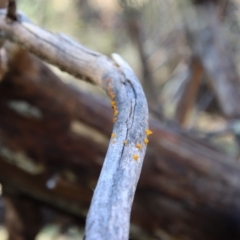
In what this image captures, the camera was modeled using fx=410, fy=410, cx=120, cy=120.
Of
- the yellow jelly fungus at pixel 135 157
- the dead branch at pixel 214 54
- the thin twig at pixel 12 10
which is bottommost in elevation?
the yellow jelly fungus at pixel 135 157

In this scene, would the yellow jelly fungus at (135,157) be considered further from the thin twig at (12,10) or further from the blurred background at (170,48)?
the blurred background at (170,48)

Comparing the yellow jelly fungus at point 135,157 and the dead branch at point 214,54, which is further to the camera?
the dead branch at point 214,54

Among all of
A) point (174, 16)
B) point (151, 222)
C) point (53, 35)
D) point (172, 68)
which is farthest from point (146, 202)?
point (172, 68)

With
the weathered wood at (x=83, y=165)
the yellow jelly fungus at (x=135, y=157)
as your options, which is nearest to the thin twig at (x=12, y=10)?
the weathered wood at (x=83, y=165)

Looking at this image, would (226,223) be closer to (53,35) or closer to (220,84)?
(220,84)

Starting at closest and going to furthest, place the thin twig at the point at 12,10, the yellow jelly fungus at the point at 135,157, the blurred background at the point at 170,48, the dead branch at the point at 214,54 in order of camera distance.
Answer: the yellow jelly fungus at the point at 135,157, the thin twig at the point at 12,10, the blurred background at the point at 170,48, the dead branch at the point at 214,54

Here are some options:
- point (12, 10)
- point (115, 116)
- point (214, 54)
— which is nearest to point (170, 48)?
point (214, 54)

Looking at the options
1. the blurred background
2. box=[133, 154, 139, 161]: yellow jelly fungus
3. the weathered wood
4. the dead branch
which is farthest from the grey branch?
the dead branch
